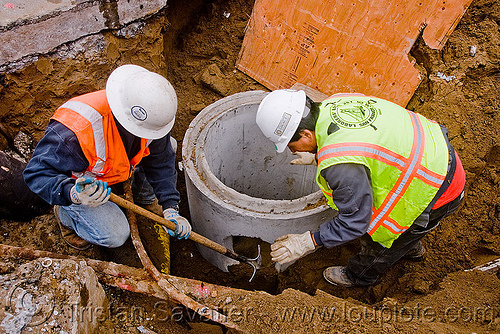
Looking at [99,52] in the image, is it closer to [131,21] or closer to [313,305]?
[131,21]

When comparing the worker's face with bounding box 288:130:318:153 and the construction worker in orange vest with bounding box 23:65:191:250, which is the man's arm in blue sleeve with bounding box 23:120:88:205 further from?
the worker's face with bounding box 288:130:318:153

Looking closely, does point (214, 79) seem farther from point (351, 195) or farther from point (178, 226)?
point (351, 195)

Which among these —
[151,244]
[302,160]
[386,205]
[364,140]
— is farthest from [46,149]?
[386,205]

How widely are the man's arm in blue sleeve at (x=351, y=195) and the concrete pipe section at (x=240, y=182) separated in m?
0.55

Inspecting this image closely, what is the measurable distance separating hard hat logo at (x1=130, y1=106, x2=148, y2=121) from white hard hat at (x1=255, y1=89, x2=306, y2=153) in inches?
30.9

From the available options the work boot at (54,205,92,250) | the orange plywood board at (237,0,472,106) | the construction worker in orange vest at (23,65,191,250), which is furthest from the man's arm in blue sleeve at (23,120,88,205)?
the orange plywood board at (237,0,472,106)

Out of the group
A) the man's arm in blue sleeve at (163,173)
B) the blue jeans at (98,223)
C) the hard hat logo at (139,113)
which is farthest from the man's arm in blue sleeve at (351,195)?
the blue jeans at (98,223)

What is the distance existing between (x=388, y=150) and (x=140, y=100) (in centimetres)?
155

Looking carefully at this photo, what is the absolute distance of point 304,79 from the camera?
4262mm

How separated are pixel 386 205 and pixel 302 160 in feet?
2.31

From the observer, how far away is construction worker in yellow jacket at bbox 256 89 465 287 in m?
2.13

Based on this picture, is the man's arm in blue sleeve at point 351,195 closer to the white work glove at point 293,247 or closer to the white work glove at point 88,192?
the white work glove at point 293,247

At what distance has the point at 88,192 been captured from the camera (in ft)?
7.16

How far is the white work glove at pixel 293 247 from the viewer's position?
2.59m
